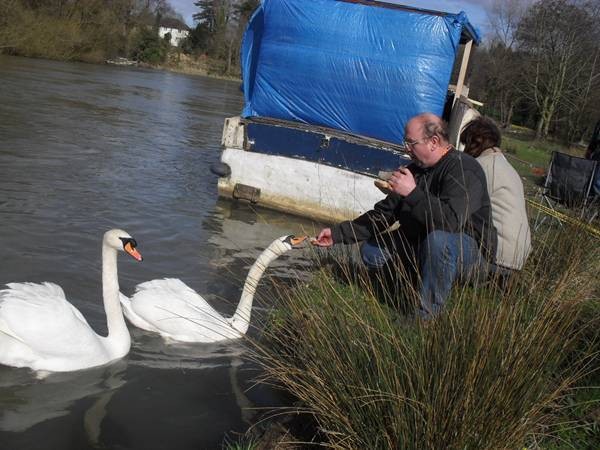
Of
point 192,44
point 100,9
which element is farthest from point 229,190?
point 192,44

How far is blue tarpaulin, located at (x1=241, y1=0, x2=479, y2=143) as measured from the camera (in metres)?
9.85

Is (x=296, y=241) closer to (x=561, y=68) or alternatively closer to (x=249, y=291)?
(x=249, y=291)

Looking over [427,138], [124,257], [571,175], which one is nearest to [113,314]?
[124,257]

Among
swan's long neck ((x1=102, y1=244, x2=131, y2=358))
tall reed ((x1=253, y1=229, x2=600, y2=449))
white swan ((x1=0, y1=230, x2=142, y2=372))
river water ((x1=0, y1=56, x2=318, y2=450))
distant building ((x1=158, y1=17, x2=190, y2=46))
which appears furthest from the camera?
distant building ((x1=158, y1=17, x2=190, y2=46))

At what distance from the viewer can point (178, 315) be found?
5.15 metres

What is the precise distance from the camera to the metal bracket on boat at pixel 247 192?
9844 millimetres

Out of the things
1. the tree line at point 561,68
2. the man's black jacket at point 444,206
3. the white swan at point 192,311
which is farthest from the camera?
the tree line at point 561,68

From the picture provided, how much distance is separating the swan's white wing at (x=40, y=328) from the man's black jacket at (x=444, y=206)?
203 cm

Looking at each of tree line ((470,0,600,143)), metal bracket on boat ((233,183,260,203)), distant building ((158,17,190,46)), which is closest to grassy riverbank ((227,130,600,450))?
metal bracket on boat ((233,183,260,203))

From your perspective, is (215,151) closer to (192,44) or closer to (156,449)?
(156,449)

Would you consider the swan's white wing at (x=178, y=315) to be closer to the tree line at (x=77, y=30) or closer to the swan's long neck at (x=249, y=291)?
the swan's long neck at (x=249, y=291)

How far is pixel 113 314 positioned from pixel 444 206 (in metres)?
2.64

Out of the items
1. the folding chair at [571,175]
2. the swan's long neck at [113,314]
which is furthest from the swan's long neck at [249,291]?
→ the folding chair at [571,175]

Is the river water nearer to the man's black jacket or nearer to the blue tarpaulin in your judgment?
the man's black jacket
